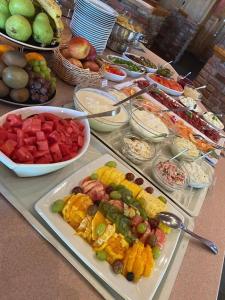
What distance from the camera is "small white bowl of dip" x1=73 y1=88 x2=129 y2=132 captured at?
3.01 ft

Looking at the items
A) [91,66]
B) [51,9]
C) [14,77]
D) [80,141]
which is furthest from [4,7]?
[80,141]

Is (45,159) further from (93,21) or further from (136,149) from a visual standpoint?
(93,21)

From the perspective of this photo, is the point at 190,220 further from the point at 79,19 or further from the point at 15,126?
the point at 79,19

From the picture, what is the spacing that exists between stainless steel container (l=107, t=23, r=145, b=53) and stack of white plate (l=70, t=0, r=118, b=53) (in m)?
0.33

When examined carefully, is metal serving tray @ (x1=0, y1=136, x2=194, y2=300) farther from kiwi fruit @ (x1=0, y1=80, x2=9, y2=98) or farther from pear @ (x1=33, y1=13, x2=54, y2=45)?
pear @ (x1=33, y1=13, x2=54, y2=45)

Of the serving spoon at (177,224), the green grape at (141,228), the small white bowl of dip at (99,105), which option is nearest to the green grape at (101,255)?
the green grape at (141,228)

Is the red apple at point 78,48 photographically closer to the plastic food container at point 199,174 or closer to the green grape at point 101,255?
the plastic food container at point 199,174

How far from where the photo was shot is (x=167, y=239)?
74 centimetres

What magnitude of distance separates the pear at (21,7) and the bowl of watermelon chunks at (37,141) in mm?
340

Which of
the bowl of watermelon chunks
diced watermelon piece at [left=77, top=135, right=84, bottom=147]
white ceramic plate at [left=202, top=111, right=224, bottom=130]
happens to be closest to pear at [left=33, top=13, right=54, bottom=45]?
the bowl of watermelon chunks

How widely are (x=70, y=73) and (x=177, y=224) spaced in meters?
0.71

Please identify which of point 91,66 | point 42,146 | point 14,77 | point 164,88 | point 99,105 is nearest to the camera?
point 42,146

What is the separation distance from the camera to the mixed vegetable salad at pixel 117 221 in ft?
1.93

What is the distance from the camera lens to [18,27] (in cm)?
78
